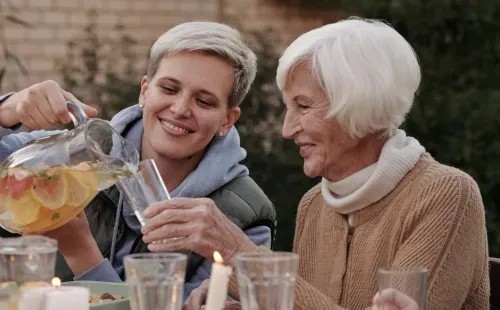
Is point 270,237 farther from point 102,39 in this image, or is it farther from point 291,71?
point 102,39

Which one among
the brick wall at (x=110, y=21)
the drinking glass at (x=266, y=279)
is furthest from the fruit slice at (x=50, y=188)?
the brick wall at (x=110, y=21)

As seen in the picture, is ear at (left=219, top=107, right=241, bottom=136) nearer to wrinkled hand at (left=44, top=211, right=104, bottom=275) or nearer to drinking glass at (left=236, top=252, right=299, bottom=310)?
wrinkled hand at (left=44, top=211, right=104, bottom=275)

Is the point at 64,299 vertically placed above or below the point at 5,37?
above

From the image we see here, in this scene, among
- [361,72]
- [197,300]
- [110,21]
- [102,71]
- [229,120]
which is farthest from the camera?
[110,21]

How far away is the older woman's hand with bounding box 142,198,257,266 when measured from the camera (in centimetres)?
280

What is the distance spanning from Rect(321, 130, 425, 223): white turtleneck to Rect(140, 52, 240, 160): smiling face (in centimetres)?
48

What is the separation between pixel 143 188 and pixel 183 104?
795 millimetres

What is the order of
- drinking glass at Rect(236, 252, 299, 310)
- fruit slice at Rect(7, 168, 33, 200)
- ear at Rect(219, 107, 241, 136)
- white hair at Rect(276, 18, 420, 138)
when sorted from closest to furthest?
drinking glass at Rect(236, 252, 299, 310), fruit slice at Rect(7, 168, 33, 200), white hair at Rect(276, 18, 420, 138), ear at Rect(219, 107, 241, 136)

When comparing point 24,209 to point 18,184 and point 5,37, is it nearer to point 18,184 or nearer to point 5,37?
point 18,184

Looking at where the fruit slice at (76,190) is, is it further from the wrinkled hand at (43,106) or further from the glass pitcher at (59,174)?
the wrinkled hand at (43,106)

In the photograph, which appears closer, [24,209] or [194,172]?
[24,209]

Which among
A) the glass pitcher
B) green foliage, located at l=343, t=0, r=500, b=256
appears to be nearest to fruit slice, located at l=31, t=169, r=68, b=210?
the glass pitcher

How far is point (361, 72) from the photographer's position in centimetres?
326

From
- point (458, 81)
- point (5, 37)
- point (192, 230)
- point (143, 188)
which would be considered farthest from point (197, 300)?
point (5, 37)
